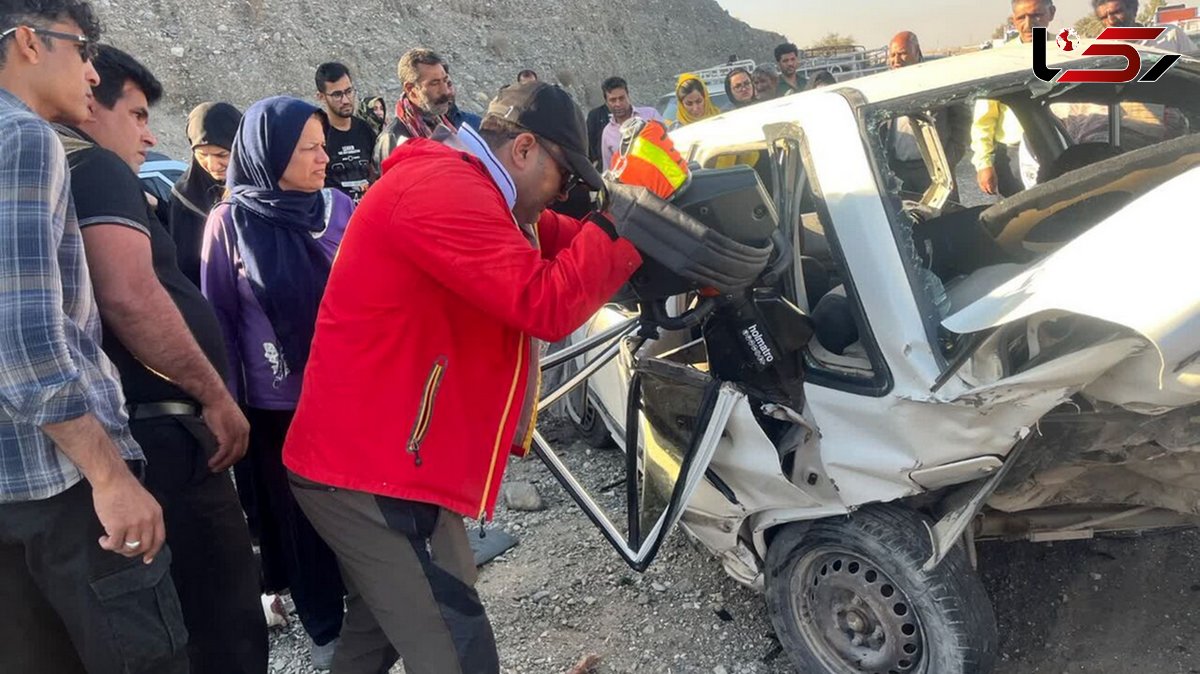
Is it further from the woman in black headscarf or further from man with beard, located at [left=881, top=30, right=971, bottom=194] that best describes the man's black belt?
man with beard, located at [left=881, top=30, right=971, bottom=194]

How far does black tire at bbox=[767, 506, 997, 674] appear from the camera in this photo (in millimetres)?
2131

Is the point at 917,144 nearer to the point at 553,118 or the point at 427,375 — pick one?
the point at 553,118

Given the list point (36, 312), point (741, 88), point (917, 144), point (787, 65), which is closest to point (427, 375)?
point (36, 312)

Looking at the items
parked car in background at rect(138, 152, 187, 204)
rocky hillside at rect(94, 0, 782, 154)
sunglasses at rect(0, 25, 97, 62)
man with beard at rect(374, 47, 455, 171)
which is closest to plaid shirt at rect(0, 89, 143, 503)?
sunglasses at rect(0, 25, 97, 62)

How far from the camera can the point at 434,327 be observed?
1.77 metres

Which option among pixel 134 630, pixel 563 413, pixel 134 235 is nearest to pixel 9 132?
pixel 134 235

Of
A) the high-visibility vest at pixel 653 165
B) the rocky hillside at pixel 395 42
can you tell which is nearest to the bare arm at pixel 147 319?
the high-visibility vest at pixel 653 165

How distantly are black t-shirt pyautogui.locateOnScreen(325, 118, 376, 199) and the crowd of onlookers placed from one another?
9.20 ft

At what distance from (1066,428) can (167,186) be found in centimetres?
665

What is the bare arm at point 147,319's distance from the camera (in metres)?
1.81

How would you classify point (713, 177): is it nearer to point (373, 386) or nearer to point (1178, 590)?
point (373, 386)

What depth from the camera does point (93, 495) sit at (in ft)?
5.37

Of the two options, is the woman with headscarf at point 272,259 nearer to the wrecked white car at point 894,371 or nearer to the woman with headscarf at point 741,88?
the wrecked white car at point 894,371

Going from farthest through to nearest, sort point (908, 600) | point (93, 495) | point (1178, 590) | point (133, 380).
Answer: point (1178, 590), point (908, 600), point (133, 380), point (93, 495)
